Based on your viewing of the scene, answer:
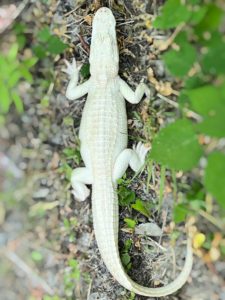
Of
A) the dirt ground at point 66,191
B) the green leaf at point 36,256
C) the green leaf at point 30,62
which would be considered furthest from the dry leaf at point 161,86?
the green leaf at point 36,256

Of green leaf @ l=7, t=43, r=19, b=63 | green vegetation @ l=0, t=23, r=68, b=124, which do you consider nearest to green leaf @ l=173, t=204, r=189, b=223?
green vegetation @ l=0, t=23, r=68, b=124

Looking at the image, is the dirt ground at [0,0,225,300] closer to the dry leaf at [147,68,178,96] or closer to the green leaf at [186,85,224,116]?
the dry leaf at [147,68,178,96]

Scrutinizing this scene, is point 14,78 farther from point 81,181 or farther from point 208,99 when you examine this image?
point 208,99

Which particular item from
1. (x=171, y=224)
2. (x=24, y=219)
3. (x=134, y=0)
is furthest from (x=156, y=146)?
(x=24, y=219)

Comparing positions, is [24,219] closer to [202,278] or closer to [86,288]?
[86,288]

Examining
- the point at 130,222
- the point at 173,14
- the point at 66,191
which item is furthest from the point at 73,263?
the point at 173,14
